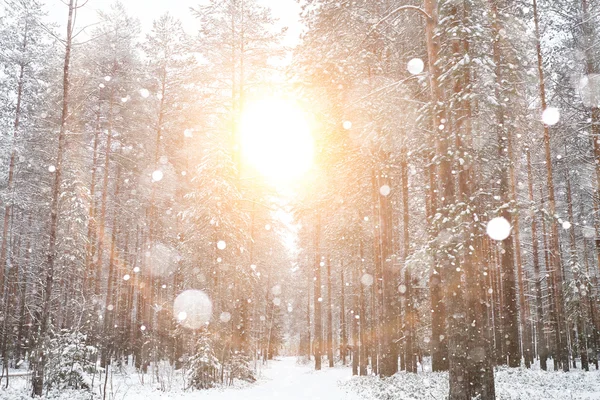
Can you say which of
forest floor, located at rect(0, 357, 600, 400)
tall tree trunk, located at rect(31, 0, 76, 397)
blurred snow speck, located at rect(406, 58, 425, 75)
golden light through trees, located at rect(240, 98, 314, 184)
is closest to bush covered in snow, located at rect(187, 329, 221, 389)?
forest floor, located at rect(0, 357, 600, 400)

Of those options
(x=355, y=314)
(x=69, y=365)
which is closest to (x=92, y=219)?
(x=69, y=365)

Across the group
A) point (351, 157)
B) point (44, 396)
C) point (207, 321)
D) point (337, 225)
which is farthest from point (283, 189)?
point (44, 396)

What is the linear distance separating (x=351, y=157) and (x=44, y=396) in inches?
498

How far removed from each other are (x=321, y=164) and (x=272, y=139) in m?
4.70

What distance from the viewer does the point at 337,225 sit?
20547 mm

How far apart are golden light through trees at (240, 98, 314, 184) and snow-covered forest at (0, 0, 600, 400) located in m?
0.11

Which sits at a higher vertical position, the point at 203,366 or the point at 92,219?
the point at 92,219

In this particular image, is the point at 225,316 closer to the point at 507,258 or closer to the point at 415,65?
the point at 507,258

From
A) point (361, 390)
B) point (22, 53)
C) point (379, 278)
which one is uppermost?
point (22, 53)

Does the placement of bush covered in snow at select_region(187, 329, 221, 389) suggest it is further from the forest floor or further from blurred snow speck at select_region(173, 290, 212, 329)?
blurred snow speck at select_region(173, 290, 212, 329)

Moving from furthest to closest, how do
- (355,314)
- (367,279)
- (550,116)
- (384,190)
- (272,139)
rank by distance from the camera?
1. (355,314)
2. (367,279)
3. (272,139)
4. (550,116)
5. (384,190)

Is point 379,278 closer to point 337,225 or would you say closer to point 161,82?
point 337,225

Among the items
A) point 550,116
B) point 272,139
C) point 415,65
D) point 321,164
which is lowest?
point 321,164

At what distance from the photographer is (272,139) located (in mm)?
21438
